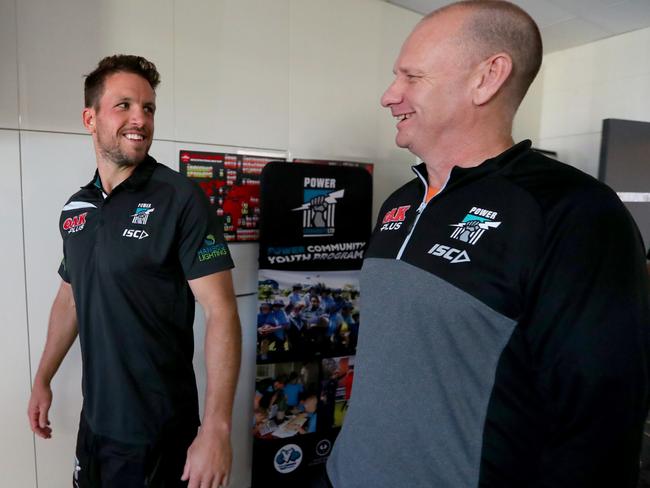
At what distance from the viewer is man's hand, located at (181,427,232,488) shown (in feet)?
3.52

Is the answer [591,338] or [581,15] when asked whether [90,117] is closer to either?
[591,338]

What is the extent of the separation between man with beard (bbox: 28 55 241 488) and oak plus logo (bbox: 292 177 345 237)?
94cm

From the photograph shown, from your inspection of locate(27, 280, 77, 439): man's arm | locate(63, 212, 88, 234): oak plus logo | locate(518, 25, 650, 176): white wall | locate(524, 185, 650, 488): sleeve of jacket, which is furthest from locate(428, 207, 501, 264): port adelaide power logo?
locate(518, 25, 650, 176): white wall

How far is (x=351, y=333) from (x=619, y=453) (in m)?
1.80

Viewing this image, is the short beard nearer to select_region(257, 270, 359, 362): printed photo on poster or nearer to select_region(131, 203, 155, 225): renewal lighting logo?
select_region(131, 203, 155, 225): renewal lighting logo

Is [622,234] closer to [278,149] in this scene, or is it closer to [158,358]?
[158,358]

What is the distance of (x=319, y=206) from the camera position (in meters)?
2.29

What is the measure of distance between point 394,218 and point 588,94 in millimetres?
3136

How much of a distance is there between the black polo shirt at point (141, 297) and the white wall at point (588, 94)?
316cm

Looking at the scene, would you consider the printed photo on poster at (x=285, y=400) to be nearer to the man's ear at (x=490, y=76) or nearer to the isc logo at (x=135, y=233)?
the isc logo at (x=135, y=233)

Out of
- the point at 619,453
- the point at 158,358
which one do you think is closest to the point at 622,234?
the point at 619,453

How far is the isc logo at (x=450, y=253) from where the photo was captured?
82 centimetres

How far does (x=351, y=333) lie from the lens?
8.00 ft

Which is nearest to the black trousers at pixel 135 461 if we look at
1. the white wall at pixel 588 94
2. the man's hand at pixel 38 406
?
the man's hand at pixel 38 406
